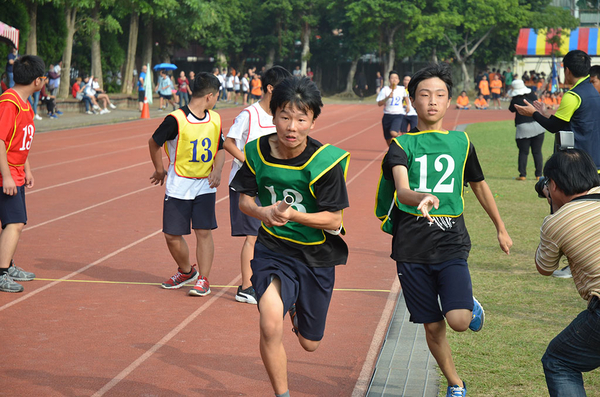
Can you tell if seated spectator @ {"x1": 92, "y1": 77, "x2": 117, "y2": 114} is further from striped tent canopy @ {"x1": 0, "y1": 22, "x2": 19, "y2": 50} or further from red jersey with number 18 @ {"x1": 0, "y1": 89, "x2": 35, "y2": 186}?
red jersey with number 18 @ {"x1": 0, "y1": 89, "x2": 35, "y2": 186}

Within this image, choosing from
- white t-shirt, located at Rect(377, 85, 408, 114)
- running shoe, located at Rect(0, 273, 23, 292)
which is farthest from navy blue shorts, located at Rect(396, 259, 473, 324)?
white t-shirt, located at Rect(377, 85, 408, 114)

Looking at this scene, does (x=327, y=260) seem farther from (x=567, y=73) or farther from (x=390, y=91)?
(x=390, y=91)

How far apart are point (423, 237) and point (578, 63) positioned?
3.31m

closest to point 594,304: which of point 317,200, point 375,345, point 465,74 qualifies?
point 317,200

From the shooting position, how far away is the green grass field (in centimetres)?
458

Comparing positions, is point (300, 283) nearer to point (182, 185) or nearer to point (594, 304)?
point (594, 304)

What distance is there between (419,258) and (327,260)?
0.50m

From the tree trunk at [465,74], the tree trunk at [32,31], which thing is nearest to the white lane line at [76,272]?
the tree trunk at [32,31]

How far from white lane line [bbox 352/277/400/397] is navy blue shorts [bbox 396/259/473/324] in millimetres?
667

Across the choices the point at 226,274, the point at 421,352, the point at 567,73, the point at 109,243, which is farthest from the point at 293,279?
the point at 109,243

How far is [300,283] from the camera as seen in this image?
4.11 m

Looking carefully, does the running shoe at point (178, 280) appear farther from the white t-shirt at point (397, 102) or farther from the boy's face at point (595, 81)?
the white t-shirt at point (397, 102)

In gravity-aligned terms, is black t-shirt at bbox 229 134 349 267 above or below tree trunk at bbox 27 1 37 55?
below

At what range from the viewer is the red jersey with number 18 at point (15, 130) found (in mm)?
6508
